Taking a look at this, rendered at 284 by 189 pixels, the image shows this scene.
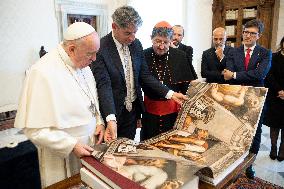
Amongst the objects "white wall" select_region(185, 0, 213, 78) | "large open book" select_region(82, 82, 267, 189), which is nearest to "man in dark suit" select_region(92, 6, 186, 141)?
"large open book" select_region(82, 82, 267, 189)

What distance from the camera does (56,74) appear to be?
1420 mm

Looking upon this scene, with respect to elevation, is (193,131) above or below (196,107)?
below

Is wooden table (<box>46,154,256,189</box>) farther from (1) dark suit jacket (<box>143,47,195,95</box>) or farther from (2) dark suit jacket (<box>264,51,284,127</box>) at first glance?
(2) dark suit jacket (<box>264,51,284,127</box>)

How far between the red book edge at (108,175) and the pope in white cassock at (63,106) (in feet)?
0.37

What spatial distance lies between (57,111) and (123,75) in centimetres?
79

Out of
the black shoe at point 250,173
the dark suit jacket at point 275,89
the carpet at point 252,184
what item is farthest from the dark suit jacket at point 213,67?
the carpet at point 252,184

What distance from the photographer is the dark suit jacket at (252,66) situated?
10.1ft

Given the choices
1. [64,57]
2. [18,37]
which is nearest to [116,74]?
[64,57]

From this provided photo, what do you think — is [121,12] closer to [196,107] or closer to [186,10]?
[196,107]

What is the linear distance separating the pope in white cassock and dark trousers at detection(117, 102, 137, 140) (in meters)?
0.61

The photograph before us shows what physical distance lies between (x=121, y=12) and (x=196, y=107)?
33.3 inches

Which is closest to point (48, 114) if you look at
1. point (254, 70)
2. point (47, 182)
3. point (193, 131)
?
point (47, 182)

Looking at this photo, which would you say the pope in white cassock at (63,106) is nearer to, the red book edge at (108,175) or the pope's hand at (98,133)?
the pope's hand at (98,133)

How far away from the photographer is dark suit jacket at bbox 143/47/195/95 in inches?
99.0
